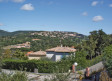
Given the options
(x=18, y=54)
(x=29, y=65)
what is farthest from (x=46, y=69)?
(x=18, y=54)

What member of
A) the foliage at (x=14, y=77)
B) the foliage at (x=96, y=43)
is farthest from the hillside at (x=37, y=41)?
the foliage at (x=14, y=77)

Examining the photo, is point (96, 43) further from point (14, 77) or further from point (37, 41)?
point (37, 41)

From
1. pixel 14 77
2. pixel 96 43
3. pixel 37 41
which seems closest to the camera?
pixel 14 77

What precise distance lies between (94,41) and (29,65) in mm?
23010

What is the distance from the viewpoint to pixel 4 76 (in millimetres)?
9430

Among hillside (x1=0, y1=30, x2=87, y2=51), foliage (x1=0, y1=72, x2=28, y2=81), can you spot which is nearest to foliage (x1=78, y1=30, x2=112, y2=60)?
hillside (x1=0, y1=30, x2=87, y2=51)

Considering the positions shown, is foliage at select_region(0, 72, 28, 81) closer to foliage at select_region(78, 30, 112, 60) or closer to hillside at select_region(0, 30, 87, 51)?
foliage at select_region(78, 30, 112, 60)

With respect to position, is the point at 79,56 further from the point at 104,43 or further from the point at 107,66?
the point at 107,66

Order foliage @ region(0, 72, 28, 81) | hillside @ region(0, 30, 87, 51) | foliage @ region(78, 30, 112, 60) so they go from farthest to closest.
→ hillside @ region(0, 30, 87, 51)
foliage @ region(78, 30, 112, 60)
foliage @ region(0, 72, 28, 81)

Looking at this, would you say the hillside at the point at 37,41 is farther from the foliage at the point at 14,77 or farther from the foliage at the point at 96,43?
the foliage at the point at 14,77

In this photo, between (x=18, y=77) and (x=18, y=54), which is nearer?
(x=18, y=77)

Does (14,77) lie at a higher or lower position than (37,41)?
higher

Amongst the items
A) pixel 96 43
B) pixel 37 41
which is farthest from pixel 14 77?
pixel 37 41

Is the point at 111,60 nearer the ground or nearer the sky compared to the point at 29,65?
nearer the sky
